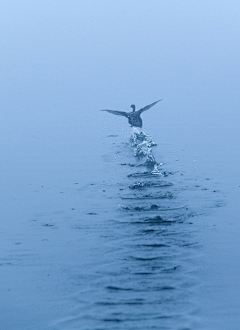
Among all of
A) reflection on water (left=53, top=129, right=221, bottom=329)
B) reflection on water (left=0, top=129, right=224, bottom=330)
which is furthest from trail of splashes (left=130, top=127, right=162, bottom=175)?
reflection on water (left=53, top=129, right=221, bottom=329)

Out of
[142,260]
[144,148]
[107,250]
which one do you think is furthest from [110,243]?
[144,148]

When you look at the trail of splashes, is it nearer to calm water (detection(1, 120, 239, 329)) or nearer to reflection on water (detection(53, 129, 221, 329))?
calm water (detection(1, 120, 239, 329))

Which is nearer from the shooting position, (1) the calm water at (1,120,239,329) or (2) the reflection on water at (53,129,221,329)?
(2) the reflection on water at (53,129,221,329)

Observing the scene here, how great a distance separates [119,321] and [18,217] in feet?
22.0

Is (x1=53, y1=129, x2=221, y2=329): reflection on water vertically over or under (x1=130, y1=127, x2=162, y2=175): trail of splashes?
under

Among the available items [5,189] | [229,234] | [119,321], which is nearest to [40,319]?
[119,321]

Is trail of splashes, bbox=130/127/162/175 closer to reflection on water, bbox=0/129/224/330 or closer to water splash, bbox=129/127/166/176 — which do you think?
water splash, bbox=129/127/166/176

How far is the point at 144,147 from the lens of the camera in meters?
24.6

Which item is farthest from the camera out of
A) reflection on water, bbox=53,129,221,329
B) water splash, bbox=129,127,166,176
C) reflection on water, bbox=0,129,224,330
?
water splash, bbox=129,127,166,176

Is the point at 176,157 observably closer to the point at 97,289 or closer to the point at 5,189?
the point at 5,189

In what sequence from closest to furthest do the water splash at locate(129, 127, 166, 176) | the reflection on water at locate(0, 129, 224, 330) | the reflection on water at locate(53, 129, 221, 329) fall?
the reflection on water at locate(53, 129, 221, 329) → the reflection on water at locate(0, 129, 224, 330) → the water splash at locate(129, 127, 166, 176)

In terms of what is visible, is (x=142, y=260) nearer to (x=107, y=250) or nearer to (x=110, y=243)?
(x=107, y=250)

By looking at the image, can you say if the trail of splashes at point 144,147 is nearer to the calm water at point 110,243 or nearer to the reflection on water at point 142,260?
the calm water at point 110,243

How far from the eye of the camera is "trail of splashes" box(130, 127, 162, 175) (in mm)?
21656
